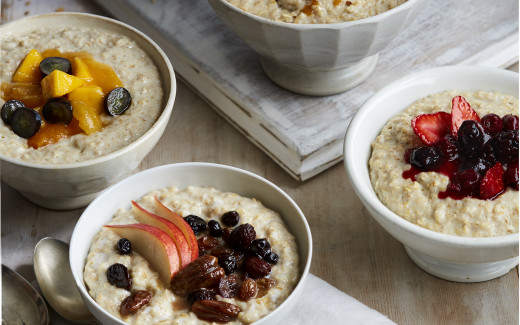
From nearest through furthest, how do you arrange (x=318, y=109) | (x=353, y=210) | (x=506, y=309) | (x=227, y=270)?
(x=227, y=270), (x=506, y=309), (x=353, y=210), (x=318, y=109)

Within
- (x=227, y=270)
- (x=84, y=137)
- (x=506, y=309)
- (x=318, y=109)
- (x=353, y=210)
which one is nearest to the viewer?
(x=227, y=270)

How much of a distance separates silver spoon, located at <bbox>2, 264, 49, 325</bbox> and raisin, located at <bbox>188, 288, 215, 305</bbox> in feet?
1.65

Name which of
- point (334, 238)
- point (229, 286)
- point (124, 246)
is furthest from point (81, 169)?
point (334, 238)

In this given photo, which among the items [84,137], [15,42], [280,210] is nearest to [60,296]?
[84,137]

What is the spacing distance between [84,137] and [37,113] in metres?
0.18

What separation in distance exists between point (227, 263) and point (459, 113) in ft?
2.96

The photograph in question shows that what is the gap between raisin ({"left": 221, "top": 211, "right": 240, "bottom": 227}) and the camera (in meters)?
2.32

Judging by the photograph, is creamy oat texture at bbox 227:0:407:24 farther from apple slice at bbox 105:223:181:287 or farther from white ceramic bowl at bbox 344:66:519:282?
apple slice at bbox 105:223:181:287

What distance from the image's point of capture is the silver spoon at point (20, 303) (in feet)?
7.39

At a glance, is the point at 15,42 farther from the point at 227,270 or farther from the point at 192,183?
→ the point at 227,270

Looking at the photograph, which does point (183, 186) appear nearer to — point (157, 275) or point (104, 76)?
point (157, 275)

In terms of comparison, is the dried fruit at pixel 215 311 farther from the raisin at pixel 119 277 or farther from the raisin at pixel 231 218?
the raisin at pixel 231 218

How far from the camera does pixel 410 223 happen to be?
2180 mm

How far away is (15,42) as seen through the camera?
111 inches
